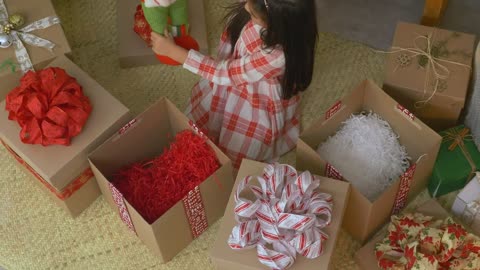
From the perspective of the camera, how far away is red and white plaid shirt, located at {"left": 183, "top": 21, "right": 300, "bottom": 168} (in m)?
1.30

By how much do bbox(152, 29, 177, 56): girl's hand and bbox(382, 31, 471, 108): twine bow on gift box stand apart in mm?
485

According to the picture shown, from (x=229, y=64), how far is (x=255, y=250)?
0.42 m

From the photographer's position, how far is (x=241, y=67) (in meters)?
1.31

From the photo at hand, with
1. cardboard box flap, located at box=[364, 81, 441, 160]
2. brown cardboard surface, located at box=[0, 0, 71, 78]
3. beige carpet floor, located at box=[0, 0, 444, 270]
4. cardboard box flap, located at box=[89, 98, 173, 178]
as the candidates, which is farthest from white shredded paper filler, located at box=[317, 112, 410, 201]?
brown cardboard surface, located at box=[0, 0, 71, 78]

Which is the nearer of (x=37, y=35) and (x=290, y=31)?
(x=290, y=31)

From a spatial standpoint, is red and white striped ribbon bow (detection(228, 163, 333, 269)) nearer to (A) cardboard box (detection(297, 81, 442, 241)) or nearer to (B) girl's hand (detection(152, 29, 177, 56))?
(A) cardboard box (detection(297, 81, 442, 241))

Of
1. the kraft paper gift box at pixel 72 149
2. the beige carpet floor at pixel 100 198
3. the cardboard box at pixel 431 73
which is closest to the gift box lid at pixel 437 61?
the cardboard box at pixel 431 73

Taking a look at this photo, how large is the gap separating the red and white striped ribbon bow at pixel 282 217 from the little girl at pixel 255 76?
24 cm

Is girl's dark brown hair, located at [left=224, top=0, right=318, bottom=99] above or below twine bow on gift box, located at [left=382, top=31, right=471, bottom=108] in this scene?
above

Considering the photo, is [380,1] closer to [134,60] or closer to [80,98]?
[134,60]

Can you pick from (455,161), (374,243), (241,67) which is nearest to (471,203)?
(455,161)

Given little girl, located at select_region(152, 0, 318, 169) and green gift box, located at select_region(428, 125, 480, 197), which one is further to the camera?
green gift box, located at select_region(428, 125, 480, 197)

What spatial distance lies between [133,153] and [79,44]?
1.47ft

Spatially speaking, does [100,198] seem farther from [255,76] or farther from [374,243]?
[374,243]
